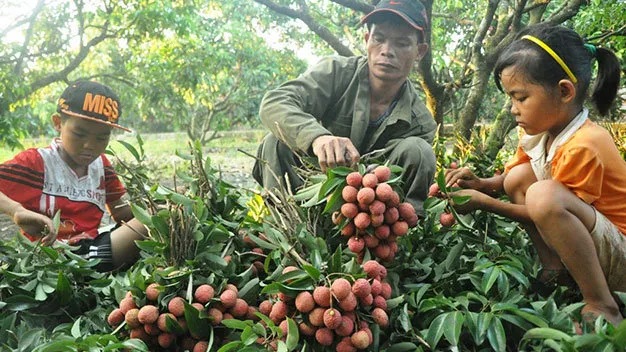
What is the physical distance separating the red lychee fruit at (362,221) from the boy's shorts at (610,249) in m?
0.54

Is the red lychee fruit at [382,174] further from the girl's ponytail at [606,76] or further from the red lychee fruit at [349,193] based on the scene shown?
the girl's ponytail at [606,76]

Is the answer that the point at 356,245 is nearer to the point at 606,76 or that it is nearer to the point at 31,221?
the point at 606,76

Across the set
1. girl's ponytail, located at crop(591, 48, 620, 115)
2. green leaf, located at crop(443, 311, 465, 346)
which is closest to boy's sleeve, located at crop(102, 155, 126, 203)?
green leaf, located at crop(443, 311, 465, 346)

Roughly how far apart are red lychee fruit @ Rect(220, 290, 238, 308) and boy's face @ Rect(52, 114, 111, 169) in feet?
3.29

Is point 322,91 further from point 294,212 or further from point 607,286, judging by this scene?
point 607,286

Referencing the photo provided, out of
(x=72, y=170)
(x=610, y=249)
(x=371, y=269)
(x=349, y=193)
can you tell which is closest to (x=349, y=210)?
(x=349, y=193)

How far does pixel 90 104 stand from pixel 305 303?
1.25 m

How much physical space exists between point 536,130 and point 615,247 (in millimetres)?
339

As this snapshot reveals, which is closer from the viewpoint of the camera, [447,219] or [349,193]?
[349,193]

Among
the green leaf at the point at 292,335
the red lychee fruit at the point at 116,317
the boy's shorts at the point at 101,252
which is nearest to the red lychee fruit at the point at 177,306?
the red lychee fruit at the point at 116,317

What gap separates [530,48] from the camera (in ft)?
4.57

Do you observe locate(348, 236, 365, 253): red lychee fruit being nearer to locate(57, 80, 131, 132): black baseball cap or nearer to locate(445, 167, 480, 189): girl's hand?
locate(445, 167, 480, 189): girl's hand

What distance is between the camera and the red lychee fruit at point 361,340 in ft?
3.34

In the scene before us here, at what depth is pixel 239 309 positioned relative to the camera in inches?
46.7
